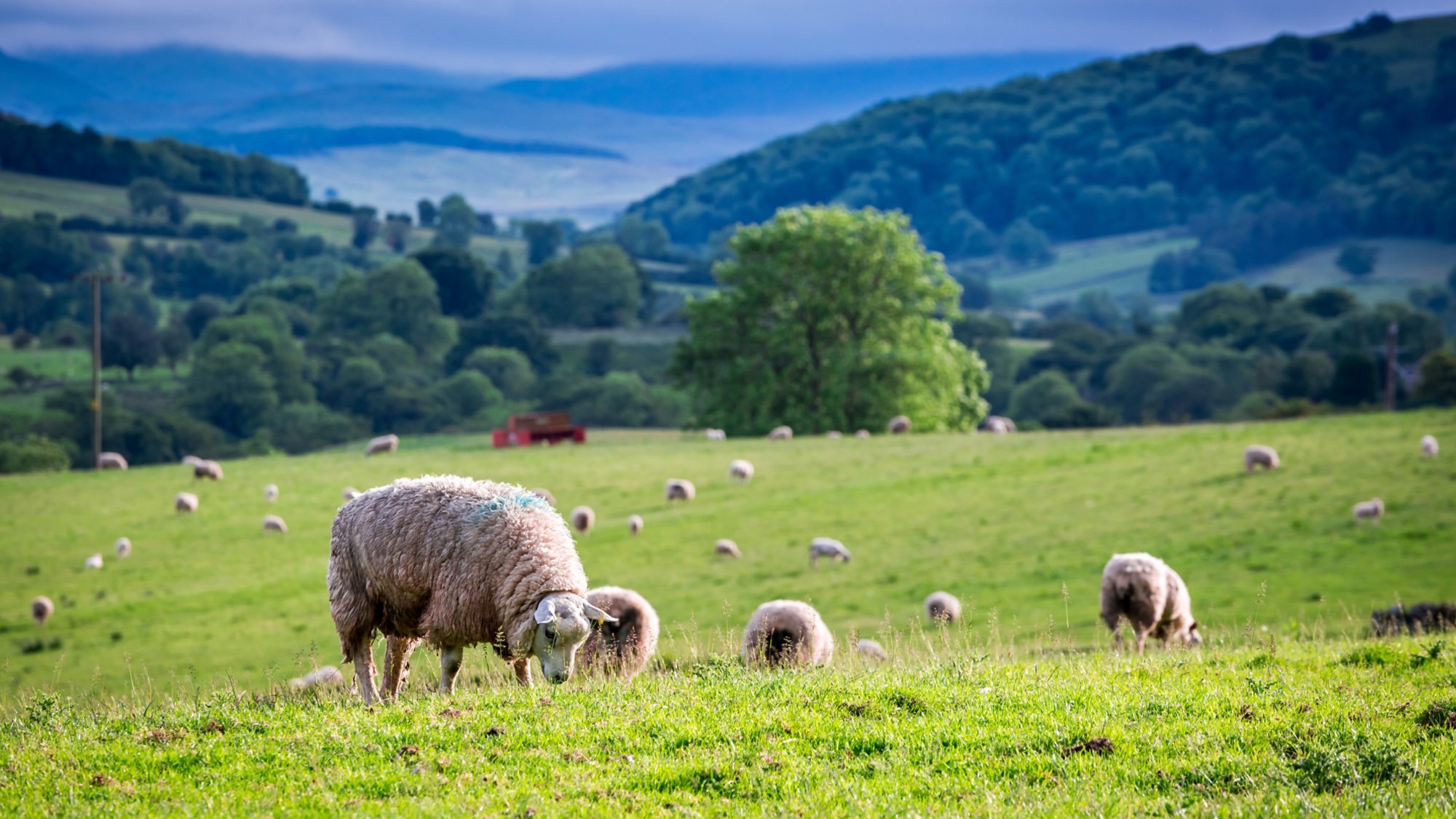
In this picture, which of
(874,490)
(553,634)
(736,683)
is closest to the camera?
Answer: (736,683)

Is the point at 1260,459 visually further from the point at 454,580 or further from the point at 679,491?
the point at 454,580

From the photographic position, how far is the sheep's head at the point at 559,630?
35.3 ft

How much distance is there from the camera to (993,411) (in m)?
121

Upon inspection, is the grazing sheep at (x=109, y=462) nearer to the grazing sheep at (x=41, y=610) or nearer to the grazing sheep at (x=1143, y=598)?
the grazing sheep at (x=41, y=610)

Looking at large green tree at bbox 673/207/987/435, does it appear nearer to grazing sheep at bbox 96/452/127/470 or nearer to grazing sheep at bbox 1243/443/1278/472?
grazing sheep at bbox 1243/443/1278/472

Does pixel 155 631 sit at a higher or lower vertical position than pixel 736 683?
lower

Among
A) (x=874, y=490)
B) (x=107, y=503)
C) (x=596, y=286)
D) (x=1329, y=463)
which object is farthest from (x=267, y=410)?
(x=1329, y=463)

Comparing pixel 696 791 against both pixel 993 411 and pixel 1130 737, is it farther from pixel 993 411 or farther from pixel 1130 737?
pixel 993 411

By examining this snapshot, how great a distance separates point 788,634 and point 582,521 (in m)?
23.6

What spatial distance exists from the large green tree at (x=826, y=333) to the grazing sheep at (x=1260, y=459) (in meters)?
24.2

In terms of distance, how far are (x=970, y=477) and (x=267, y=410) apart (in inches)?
3307

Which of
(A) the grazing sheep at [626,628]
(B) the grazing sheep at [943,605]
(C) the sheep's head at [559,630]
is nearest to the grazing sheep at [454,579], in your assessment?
(C) the sheep's head at [559,630]

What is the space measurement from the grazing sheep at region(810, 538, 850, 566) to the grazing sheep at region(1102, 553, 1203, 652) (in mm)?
14659

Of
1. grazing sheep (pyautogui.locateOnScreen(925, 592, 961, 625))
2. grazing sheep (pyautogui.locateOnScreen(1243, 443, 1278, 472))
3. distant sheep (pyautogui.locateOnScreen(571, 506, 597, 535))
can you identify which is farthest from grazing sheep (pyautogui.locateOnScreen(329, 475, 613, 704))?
grazing sheep (pyautogui.locateOnScreen(1243, 443, 1278, 472))
